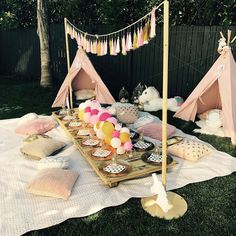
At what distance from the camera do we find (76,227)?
9.48 ft

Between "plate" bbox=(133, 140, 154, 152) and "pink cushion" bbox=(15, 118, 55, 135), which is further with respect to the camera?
"pink cushion" bbox=(15, 118, 55, 135)

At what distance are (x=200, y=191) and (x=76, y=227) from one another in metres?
1.59

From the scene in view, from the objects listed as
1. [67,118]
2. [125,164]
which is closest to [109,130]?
[125,164]

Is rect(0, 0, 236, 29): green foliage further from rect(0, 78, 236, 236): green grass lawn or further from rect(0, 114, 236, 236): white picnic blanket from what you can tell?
rect(0, 78, 236, 236): green grass lawn

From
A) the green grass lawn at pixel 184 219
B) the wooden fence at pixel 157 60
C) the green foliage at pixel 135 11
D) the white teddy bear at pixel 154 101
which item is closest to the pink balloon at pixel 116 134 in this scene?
the green grass lawn at pixel 184 219

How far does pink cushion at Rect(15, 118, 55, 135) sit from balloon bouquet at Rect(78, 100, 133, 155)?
865 millimetres

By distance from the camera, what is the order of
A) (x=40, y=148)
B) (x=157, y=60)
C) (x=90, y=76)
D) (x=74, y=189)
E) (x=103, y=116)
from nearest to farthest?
(x=74, y=189) → (x=40, y=148) → (x=103, y=116) → (x=90, y=76) → (x=157, y=60)

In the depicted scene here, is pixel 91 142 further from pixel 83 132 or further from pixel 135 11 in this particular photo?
pixel 135 11

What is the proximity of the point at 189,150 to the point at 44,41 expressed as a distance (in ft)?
20.1

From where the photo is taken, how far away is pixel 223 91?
17.0ft

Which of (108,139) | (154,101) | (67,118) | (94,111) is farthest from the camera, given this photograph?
(154,101)

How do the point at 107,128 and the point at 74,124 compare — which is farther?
the point at 74,124

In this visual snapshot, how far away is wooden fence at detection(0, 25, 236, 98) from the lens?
657cm

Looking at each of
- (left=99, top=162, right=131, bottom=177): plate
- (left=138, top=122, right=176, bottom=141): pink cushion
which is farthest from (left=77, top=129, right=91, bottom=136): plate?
(left=99, top=162, right=131, bottom=177): plate
